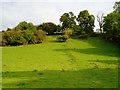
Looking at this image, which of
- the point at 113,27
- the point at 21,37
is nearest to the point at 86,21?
the point at 113,27

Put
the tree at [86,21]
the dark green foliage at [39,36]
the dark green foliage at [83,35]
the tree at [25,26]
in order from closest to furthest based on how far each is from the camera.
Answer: the dark green foliage at [39,36] → the tree at [25,26] → the dark green foliage at [83,35] → the tree at [86,21]

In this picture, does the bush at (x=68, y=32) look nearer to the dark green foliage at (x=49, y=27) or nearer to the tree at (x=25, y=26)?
the dark green foliage at (x=49, y=27)

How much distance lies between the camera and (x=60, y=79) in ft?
95.3

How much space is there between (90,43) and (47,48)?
1293cm

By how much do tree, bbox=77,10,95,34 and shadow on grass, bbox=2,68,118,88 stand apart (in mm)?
51763

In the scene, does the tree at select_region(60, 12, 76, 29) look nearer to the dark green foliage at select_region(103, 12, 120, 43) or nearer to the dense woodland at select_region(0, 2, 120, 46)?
the dense woodland at select_region(0, 2, 120, 46)

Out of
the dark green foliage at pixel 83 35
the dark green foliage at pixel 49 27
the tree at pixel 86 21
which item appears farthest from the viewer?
the tree at pixel 86 21

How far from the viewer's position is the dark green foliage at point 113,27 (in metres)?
69.3

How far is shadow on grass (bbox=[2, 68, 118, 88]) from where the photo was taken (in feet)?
84.5

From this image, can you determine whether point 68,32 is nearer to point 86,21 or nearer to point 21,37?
point 86,21

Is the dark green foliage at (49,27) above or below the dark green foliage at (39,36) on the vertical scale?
above

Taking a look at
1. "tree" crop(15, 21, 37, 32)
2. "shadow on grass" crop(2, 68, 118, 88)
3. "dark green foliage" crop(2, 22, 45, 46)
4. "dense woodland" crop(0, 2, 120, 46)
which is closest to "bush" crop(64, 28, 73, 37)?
"dense woodland" crop(0, 2, 120, 46)

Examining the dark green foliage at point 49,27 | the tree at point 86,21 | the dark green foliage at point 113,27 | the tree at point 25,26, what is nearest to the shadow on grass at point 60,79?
the dark green foliage at point 113,27

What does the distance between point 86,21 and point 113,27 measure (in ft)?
59.0
